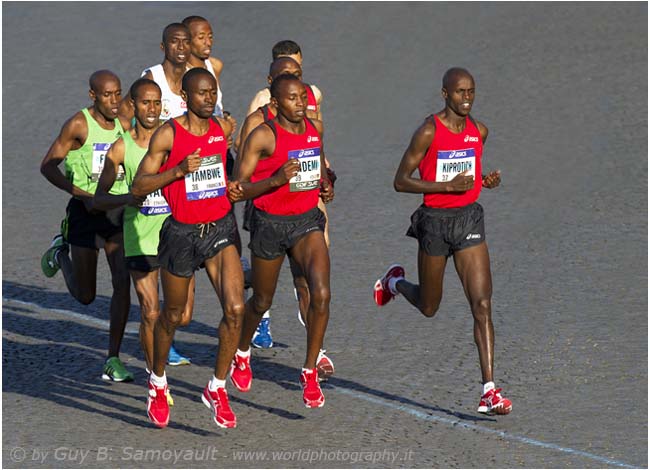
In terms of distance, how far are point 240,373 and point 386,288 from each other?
1764 millimetres

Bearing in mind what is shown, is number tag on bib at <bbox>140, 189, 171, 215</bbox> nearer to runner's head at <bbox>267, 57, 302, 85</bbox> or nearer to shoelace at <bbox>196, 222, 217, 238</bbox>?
shoelace at <bbox>196, 222, 217, 238</bbox>

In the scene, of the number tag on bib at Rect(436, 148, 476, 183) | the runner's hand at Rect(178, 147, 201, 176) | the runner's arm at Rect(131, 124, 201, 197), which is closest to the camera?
the runner's hand at Rect(178, 147, 201, 176)

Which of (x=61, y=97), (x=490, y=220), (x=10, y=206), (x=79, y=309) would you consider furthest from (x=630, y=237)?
(x=61, y=97)

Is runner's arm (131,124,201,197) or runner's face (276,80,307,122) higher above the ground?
runner's face (276,80,307,122)

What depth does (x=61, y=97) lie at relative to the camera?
777 inches

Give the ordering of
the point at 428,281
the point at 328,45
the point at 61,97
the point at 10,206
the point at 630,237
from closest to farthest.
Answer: the point at 428,281
the point at 630,237
the point at 10,206
the point at 61,97
the point at 328,45

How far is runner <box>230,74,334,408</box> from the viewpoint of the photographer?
10.6 metres

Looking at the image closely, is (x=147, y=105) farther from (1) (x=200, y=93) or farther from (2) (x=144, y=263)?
(2) (x=144, y=263)

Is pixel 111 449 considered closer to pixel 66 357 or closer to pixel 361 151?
pixel 66 357

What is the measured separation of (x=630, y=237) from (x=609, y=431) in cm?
490

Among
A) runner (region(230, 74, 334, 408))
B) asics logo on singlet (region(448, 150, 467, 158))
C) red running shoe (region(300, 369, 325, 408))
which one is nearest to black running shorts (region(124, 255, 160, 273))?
runner (region(230, 74, 334, 408))

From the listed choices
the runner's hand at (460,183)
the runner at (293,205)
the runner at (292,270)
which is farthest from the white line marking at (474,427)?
the runner's hand at (460,183)

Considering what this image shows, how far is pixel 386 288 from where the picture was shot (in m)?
12.3

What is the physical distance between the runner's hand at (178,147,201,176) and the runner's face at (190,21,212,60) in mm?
3107
